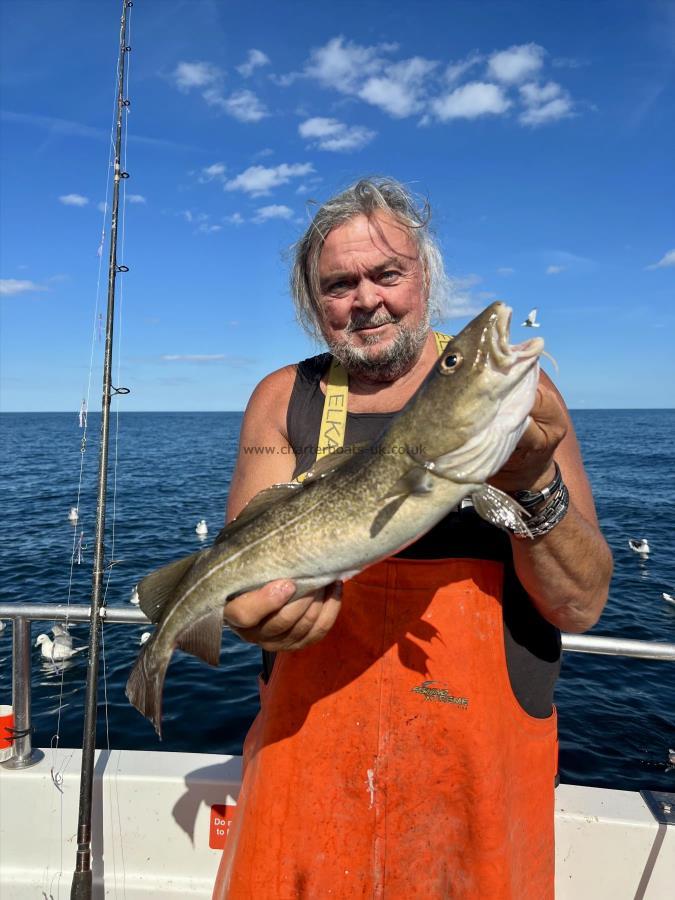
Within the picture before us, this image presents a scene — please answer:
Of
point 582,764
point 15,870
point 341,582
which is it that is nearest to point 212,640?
point 341,582

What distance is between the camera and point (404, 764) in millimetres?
2971

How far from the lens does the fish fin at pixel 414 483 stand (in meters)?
2.72

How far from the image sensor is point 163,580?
131 inches

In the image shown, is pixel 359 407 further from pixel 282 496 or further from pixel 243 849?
pixel 243 849

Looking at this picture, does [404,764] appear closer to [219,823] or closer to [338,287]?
[219,823]

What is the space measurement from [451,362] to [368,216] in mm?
1516

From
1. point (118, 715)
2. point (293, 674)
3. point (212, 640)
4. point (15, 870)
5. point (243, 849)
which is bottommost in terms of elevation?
point (118, 715)

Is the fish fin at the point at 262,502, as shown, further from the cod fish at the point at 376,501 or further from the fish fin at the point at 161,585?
the fish fin at the point at 161,585

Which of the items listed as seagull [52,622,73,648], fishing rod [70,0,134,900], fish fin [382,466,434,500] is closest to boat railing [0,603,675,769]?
fishing rod [70,0,134,900]

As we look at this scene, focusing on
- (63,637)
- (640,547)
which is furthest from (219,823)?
(640,547)

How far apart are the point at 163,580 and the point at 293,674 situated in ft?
2.92

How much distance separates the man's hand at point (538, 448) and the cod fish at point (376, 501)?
7 cm

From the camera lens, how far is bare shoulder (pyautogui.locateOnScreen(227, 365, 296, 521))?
11.8 feet

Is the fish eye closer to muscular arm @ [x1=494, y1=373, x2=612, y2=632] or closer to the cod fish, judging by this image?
the cod fish
